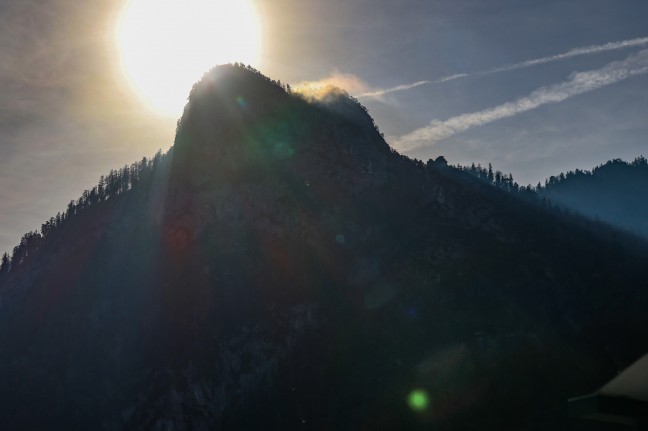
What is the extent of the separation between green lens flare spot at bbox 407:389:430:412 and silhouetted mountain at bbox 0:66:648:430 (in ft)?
0.85

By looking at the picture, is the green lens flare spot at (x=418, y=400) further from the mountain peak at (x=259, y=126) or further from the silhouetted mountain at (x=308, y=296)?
the mountain peak at (x=259, y=126)

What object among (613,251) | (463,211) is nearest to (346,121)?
(463,211)

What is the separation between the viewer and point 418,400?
301 feet

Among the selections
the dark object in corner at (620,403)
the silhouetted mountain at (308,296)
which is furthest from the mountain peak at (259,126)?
the dark object in corner at (620,403)

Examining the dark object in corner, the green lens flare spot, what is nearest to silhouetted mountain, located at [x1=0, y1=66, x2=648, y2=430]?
the green lens flare spot

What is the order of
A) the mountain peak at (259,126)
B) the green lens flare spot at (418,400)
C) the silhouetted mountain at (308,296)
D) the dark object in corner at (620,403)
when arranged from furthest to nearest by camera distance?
the mountain peak at (259,126)
the silhouetted mountain at (308,296)
the green lens flare spot at (418,400)
the dark object in corner at (620,403)

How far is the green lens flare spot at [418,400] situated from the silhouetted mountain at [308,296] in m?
0.26

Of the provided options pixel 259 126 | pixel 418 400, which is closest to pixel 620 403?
pixel 418 400

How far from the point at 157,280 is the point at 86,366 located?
724 inches

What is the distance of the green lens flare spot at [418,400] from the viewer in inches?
3565

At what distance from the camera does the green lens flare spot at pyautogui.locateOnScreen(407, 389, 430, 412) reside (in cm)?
9056

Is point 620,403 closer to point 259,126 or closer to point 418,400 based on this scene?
point 418,400

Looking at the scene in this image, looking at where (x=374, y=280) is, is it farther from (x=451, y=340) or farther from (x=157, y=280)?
(x=157, y=280)

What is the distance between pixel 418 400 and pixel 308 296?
92.3 ft
